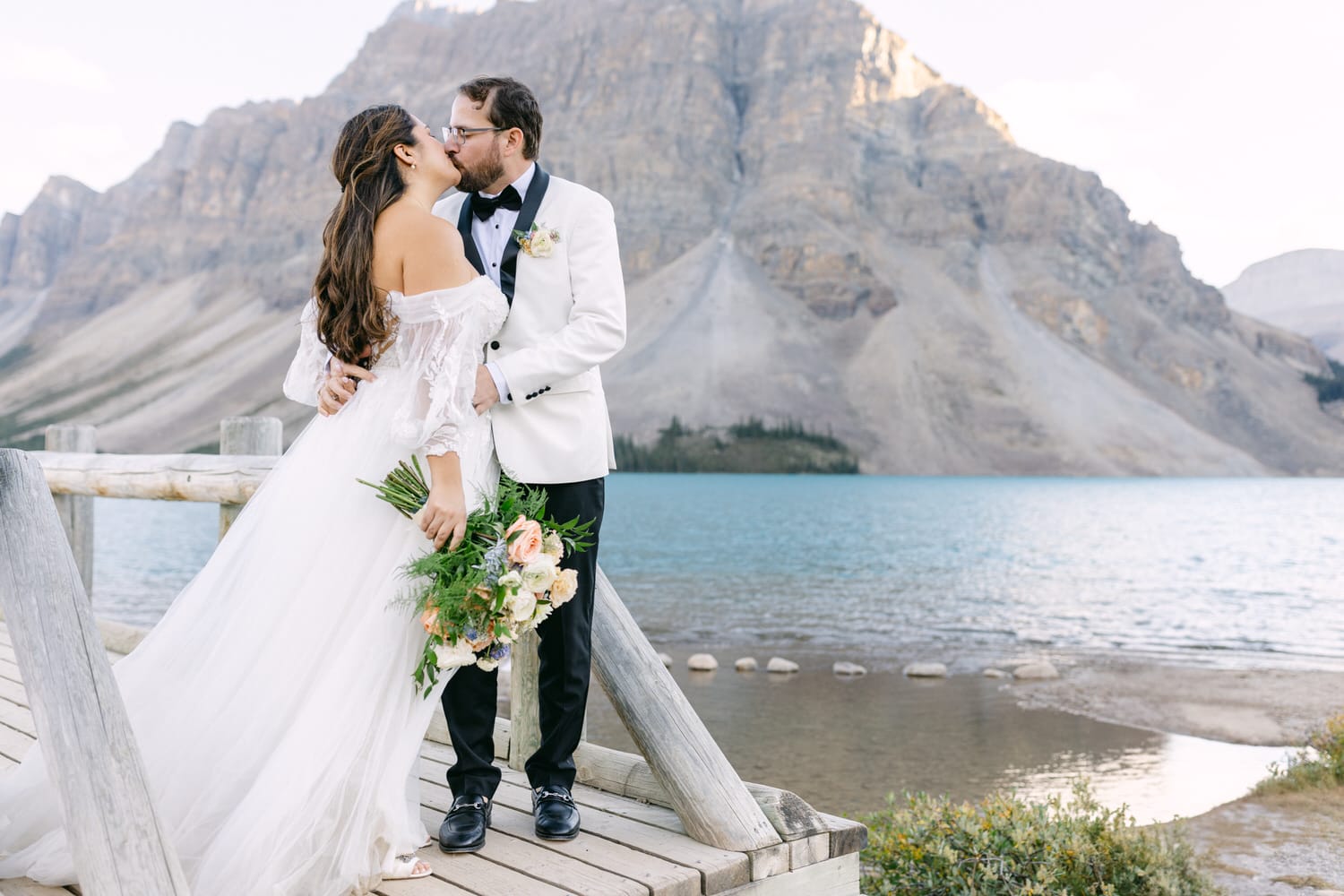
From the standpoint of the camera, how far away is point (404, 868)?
2904 millimetres

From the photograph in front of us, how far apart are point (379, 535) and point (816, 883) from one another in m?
1.74

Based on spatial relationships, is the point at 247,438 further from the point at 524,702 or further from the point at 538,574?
the point at 538,574

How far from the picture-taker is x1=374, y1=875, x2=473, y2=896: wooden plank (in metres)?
2.82

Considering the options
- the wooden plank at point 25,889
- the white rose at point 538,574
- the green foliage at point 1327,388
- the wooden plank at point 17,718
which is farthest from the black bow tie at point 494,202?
the green foliage at point 1327,388

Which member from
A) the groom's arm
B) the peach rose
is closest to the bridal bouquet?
the peach rose

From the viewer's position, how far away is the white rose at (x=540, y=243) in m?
3.21

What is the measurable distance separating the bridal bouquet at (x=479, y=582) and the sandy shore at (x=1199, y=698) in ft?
46.5

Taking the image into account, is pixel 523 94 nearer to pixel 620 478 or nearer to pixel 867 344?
pixel 620 478

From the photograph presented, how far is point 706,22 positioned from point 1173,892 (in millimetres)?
205412

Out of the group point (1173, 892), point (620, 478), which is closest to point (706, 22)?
point (620, 478)

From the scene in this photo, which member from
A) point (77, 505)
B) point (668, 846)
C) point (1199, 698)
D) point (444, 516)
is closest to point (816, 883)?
point (668, 846)

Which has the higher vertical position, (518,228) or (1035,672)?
(518,228)

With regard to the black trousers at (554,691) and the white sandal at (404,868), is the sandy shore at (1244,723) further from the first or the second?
the white sandal at (404,868)

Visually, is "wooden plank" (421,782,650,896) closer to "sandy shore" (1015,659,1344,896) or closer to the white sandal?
the white sandal
